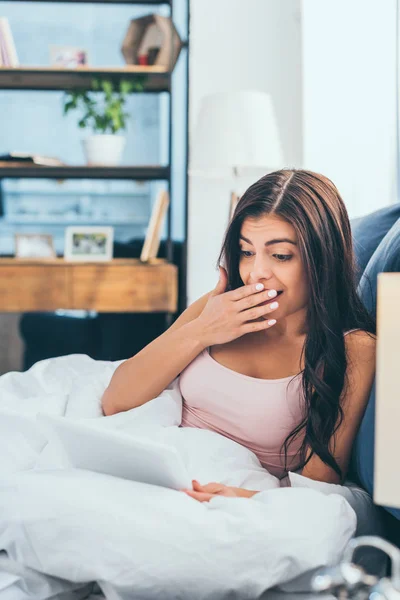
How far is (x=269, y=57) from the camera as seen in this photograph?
3744 millimetres

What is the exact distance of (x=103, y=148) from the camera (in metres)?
3.66

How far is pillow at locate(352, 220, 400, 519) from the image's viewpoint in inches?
41.3

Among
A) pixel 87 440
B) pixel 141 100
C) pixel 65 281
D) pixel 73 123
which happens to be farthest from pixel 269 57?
pixel 87 440

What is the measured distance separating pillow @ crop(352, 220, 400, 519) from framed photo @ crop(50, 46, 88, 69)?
270cm

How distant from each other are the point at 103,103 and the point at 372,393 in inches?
122

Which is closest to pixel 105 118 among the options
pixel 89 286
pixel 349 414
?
pixel 89 286

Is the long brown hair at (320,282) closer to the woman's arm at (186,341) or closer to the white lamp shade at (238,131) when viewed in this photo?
the woman's arm at (186,341)

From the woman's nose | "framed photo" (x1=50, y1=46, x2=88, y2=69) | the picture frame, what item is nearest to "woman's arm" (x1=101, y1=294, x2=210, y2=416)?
the woman's nose

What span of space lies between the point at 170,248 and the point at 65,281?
0.52 metres

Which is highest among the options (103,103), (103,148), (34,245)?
(103,103)

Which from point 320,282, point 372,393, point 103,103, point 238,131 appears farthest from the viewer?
point 103,103

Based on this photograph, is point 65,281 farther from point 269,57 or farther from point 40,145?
point 269,57

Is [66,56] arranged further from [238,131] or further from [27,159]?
[238,131]

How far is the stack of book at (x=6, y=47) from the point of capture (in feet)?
11.8
